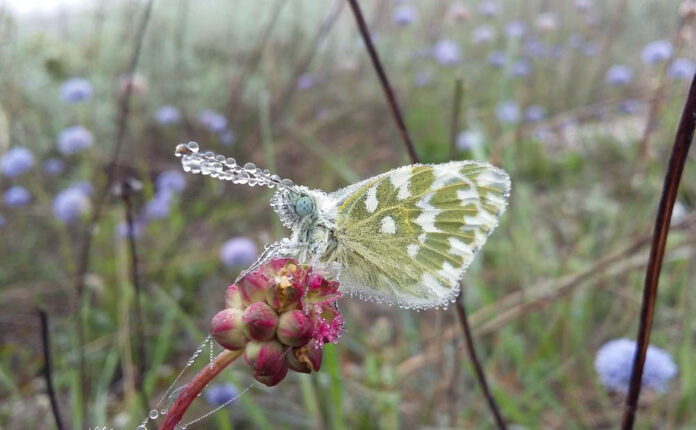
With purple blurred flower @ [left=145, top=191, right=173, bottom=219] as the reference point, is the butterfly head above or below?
below

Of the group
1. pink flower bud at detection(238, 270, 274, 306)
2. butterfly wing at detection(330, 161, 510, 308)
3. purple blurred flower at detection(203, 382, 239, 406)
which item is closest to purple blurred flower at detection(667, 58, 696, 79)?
butterfly wing at detection(330, 161, 510, 308)

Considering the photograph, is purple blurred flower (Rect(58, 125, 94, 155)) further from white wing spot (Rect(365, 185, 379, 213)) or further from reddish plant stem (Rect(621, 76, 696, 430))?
reddish plant stem (Rect(621, 76, 696, 430))

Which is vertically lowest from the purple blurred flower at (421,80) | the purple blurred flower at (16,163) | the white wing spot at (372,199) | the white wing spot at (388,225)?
the white wing spot at (388,225)

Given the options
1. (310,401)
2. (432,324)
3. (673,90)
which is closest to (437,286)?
(310,401)

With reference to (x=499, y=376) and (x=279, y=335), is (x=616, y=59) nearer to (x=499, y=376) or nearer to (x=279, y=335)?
(x=499, y=376)

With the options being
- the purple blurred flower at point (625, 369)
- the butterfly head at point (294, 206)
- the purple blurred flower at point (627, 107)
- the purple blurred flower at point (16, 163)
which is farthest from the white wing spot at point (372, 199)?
the purple blurred flower at point (627, 107)

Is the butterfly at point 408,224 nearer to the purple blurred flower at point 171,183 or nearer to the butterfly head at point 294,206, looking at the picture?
the butterfly head at point 294,206

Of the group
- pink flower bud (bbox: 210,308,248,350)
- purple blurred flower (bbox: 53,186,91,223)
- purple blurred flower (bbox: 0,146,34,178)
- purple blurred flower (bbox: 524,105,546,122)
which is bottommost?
pink flower bud (bbox: 210,308,248,350)

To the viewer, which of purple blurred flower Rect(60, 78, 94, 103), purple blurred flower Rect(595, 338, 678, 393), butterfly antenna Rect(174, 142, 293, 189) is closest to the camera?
butterfly antenna Rect(174, 142, 293, 189)
